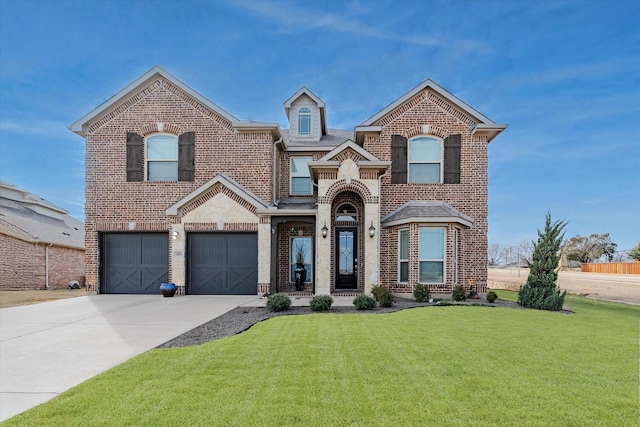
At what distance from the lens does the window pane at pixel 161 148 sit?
15.2m

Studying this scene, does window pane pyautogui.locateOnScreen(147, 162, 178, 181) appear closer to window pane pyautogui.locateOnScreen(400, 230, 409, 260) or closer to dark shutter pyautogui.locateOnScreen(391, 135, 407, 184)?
dark shutter pyautogui.locateOnScreen(391, 135, 407, 184)

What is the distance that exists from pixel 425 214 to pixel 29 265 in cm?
2091

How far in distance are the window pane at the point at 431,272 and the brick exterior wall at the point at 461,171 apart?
175 centimetres

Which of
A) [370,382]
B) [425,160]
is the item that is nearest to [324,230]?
[425,160]

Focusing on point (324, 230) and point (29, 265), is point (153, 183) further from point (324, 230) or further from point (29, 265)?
point (29, 265)

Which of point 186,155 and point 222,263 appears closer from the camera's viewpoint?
point 222,263

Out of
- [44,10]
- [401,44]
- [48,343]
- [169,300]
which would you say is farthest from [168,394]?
[401,44]

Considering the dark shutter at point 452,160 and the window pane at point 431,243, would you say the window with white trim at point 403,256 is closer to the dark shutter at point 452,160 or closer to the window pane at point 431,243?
the window pane at point 431,243

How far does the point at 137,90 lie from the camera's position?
49.7 feet

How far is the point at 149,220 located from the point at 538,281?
49.0 feet

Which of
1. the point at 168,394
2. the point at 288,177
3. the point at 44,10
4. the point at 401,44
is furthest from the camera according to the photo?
the point at 401,44

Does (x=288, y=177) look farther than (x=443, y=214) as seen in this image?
Yes

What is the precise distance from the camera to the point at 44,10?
13.9 metres

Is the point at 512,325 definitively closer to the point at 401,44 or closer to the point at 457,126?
the point at 457,126
